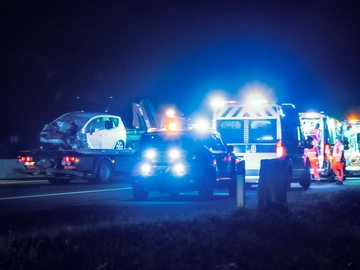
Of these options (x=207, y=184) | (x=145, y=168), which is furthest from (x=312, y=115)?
(x=145, y=168)

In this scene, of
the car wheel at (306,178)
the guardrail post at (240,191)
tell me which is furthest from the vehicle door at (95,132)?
the guardrail post at (240,191)

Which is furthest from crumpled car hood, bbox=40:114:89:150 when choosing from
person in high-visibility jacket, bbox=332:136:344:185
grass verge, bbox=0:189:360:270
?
grass verge, bbox=0:189:360:270

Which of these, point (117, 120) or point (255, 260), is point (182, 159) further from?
point (117, 120)

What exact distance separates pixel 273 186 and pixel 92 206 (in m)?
4.98

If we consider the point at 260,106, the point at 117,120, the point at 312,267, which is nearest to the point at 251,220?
the point at 312,267

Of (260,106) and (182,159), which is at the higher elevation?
(260,106)

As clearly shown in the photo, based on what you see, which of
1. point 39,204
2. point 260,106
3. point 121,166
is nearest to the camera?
point 39,204

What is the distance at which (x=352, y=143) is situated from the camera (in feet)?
110

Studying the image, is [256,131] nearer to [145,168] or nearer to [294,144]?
[294,144]

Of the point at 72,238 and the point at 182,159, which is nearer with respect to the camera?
the point at 72,238

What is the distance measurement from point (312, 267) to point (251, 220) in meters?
2.06

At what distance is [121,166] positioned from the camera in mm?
28812

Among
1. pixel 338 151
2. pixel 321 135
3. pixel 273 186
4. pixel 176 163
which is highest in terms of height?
pixel 321 135

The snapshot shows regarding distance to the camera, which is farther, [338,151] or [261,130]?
[338,151]
